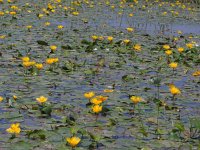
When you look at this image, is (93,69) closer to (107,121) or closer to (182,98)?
(182,98)

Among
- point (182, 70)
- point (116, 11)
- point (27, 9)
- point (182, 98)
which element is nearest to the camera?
point (182, 98)

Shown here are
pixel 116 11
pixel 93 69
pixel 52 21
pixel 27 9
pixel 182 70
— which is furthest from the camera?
pixel 116 11

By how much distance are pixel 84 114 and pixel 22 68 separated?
79.7 inches

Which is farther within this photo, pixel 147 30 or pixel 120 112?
pixel 147 30

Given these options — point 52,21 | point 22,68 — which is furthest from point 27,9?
point 22,68

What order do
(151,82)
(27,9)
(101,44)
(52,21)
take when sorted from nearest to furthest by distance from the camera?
(151,82) < (101,44) < (52,21) < (27,9)

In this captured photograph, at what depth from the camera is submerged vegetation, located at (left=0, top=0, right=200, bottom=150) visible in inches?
147

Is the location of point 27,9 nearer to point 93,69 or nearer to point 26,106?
point 93,69

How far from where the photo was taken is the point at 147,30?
36.1 ft

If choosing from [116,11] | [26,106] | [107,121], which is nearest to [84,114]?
[107,121]

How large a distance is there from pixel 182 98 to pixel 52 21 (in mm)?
6390

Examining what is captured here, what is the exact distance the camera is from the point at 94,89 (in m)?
5.31

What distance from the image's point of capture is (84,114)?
4312 millimetres

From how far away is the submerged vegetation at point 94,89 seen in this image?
3740 mm
